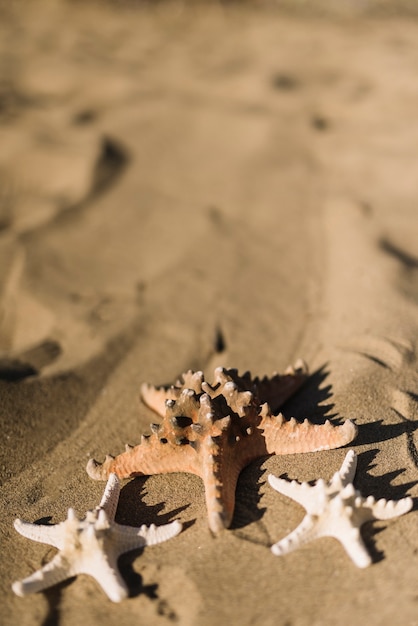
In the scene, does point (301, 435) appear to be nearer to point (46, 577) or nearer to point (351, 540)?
point (351, 540)

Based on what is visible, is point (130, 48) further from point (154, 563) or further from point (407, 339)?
point (154, 563)

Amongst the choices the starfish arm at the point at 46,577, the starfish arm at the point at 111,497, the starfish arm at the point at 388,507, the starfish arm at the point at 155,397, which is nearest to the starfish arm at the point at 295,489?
the starfish arm at the point at 388,507

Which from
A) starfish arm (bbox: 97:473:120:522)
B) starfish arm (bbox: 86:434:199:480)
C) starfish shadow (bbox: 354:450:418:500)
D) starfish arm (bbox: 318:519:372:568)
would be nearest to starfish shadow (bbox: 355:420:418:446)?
starfish shadow (bbox: 354:450:418:500)

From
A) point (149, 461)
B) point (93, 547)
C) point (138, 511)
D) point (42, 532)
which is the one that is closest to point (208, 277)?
point (149, 461)

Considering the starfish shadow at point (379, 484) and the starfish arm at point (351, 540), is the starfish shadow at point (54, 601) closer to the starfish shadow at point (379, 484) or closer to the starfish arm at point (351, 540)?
the starfish arm at point (351, 540)

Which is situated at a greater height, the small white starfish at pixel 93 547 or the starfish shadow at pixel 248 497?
the starfish shadow at pixel 248 497

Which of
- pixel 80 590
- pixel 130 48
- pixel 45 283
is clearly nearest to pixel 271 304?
pixel 45 283
